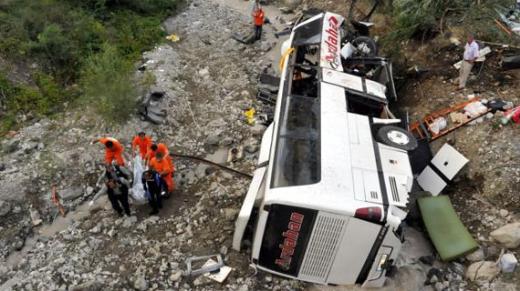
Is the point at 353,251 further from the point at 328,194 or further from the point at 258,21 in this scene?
the point at 258,21

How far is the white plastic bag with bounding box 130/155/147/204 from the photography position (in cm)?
631

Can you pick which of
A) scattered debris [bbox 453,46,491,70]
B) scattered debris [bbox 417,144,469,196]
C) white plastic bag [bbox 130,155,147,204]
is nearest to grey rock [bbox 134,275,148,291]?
white plastic bag [bbox 130,155,147,204]

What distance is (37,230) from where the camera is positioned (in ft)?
20.8

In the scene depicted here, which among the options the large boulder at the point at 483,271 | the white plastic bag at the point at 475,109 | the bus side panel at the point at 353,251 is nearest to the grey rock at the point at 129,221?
the bus side panel at the point at 353,251

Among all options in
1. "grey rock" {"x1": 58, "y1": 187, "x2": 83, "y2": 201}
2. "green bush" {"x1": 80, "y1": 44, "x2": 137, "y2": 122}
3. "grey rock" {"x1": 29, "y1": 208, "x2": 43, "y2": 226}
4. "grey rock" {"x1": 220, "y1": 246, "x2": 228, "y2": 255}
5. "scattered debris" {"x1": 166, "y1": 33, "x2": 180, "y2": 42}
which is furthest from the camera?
"scattered debris" {"x1": 166, "y1": 33, "x2": 180, "y2": 42}

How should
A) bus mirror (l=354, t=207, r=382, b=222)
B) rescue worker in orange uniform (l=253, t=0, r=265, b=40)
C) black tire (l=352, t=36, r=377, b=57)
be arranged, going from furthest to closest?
rescue worker in orange uniform (l=253, t=0, r=265, b=40) < black tire (l=352, t=36, r=377, b=57) < bus mirror (l=354, t=207, r=382, b=222)

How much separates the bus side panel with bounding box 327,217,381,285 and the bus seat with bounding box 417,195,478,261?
1420 millimetres

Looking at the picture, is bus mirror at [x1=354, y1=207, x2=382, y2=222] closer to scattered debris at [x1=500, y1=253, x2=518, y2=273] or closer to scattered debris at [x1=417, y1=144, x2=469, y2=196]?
scattered debris at [x1=500, y1=253, x2=518, y2=273]

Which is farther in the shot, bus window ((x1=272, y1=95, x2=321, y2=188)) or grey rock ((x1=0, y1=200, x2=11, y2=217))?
grey rock ((x1=0, y1=200, x2=11, y2=217))

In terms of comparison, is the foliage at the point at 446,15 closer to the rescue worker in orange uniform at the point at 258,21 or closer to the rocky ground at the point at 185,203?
the rocky ground at the point at 185,203

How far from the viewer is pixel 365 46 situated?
29.1 ft

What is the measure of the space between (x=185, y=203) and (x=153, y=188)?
28.4 inches

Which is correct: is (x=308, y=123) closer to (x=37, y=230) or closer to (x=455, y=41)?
(x=37, y=230)

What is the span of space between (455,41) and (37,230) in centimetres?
818
